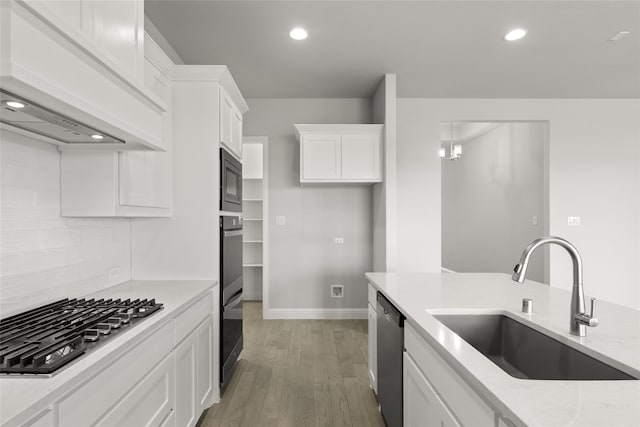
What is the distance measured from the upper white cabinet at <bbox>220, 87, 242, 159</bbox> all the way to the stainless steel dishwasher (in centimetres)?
152

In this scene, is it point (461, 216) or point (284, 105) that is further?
point (461, 216)

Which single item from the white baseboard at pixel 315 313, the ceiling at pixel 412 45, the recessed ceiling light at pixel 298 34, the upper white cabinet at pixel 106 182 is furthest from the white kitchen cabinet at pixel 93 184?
the white baseboard at pixel 315 313

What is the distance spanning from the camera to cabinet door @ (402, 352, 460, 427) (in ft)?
3.81

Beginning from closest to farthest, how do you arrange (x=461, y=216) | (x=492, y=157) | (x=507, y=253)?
(x=507, y=253) < (x=492, y=157) < (x=461, y=216)

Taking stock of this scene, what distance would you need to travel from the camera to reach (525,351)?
141 cm

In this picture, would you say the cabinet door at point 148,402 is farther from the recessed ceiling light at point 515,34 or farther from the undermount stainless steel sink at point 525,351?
the recessed ceiling light at point 515,34

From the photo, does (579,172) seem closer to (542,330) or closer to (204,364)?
(542,330)

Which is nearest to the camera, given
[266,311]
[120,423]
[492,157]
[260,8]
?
[120,423]

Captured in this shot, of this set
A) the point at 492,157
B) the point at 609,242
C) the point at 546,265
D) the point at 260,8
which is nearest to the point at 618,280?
the point at 609,242

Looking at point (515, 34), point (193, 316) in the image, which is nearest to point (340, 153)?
point (515, 34)

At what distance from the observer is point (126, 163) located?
1.88 m

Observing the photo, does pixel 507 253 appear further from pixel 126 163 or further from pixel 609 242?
pixel 126 163

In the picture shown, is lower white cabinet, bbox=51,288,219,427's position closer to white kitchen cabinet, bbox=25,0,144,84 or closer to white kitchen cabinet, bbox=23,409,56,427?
white kitchen cabinet, bbox=23,409,56,427

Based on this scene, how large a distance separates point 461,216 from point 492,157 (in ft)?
4.93
